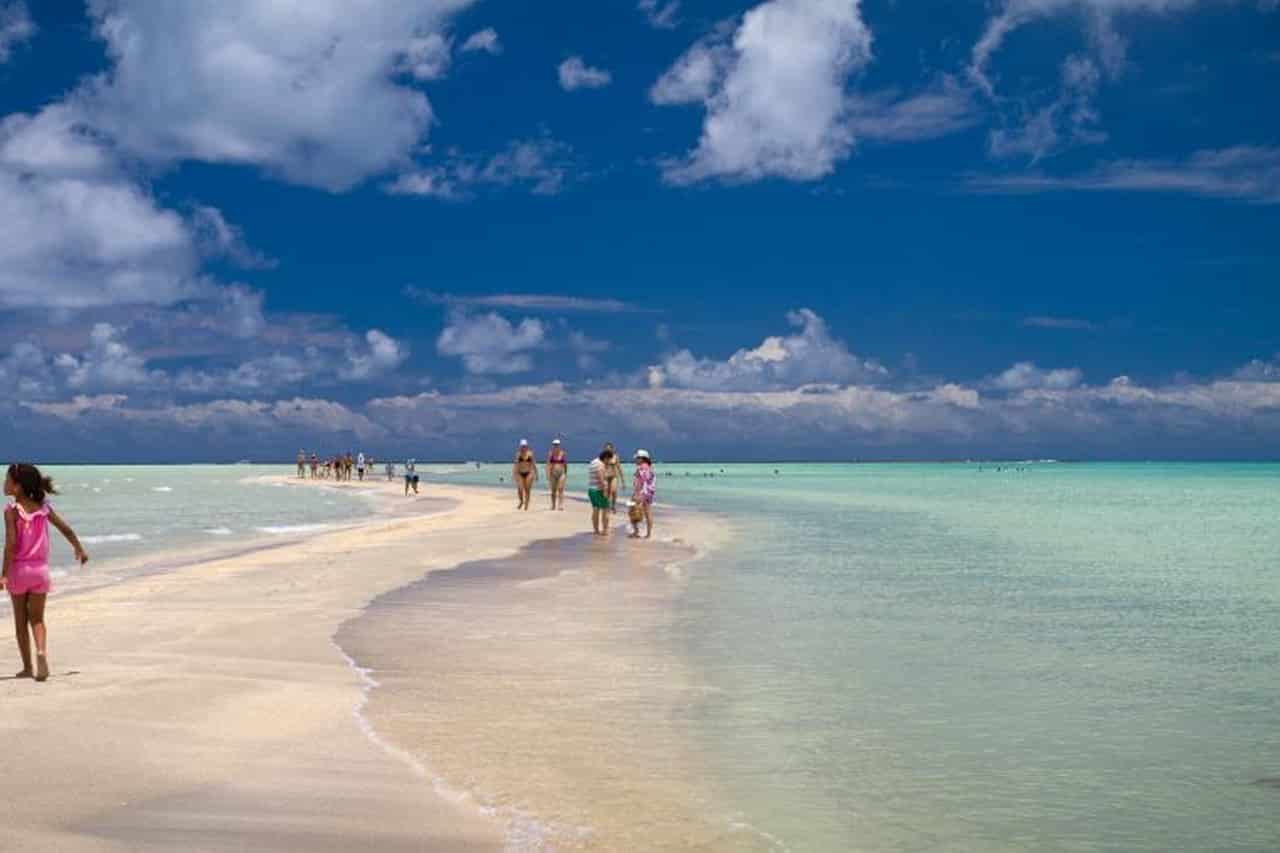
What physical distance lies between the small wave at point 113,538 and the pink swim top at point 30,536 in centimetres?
2319

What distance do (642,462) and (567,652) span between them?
1472 cm

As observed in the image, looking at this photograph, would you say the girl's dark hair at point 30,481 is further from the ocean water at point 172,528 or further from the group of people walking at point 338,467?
the group of people walking at point 338,467

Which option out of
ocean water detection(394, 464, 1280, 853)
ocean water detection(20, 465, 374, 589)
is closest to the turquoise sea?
ocean water detection(394, 464, 1280, 853)

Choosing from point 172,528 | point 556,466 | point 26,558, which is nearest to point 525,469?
point 556,466

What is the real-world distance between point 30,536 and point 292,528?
28208 millimetres

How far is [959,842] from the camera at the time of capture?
6652mm

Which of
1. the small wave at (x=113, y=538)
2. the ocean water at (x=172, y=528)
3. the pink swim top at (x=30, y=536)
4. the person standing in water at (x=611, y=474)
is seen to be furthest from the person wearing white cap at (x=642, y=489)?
the pink swim top at (x=30, y=536)

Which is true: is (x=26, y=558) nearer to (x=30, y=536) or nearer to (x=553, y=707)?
(x=30, y=536)

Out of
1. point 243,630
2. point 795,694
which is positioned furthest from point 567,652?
point 243,630

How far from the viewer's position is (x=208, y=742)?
8375 millimetres

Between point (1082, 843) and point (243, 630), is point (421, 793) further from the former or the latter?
point (243, 630)

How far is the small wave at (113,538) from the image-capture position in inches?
1283

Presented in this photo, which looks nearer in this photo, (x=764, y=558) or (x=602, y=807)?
(x=602, y=807)

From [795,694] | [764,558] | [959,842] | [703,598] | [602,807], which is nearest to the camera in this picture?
[959,842]
